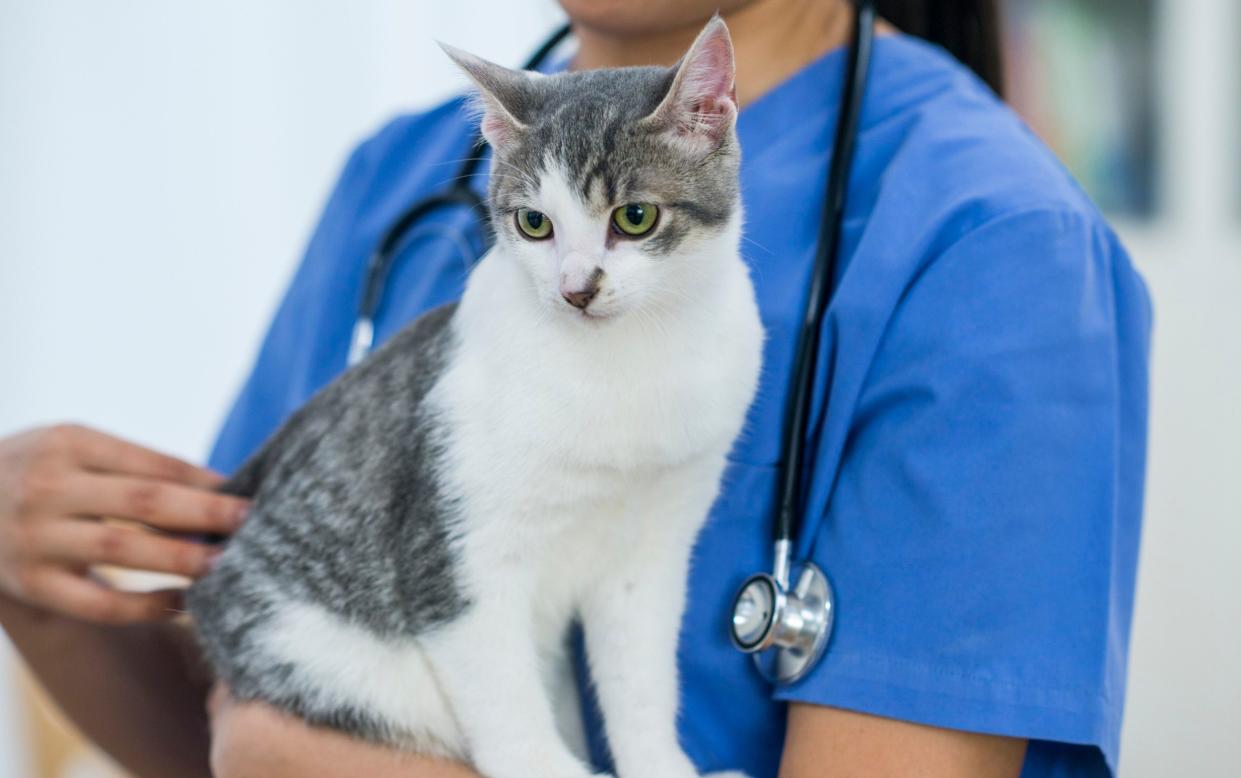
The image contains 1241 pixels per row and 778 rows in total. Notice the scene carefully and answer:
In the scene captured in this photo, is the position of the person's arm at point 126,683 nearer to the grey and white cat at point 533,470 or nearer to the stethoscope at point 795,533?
the grey and white cat at point 533,470

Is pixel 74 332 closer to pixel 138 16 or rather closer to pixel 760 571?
pixel 138 16

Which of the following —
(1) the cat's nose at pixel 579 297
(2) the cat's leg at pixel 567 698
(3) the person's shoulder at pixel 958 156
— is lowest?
(2) the cat's leg at pixel 567 698

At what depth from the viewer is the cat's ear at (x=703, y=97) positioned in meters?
0.62

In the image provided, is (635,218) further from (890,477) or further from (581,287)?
(890,477)

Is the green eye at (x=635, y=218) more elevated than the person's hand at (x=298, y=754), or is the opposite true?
the green eye at (x=635, y=218)

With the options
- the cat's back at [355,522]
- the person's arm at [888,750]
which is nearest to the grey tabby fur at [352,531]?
the cat's back at [355,522]

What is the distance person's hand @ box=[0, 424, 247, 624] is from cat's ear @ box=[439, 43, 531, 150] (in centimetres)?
49

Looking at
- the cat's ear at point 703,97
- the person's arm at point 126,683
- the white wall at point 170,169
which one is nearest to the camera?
the cat's ear at point 703,97

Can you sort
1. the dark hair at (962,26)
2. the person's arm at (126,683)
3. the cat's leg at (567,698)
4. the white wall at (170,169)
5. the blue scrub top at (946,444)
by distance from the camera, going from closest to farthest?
1. the blue scrub top at (946,444)
2. the cat's leg at (567,698)
3. the person's arm at (126,683)
4. the dark hair at (962,26)
5. the white wall at (170,169)

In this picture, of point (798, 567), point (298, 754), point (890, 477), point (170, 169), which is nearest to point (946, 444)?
point (890, 477)

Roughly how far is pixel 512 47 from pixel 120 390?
1055mm

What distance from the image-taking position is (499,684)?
0.87 meters

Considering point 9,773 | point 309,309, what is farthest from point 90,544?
point 9,773

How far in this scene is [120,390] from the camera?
2.37 m
